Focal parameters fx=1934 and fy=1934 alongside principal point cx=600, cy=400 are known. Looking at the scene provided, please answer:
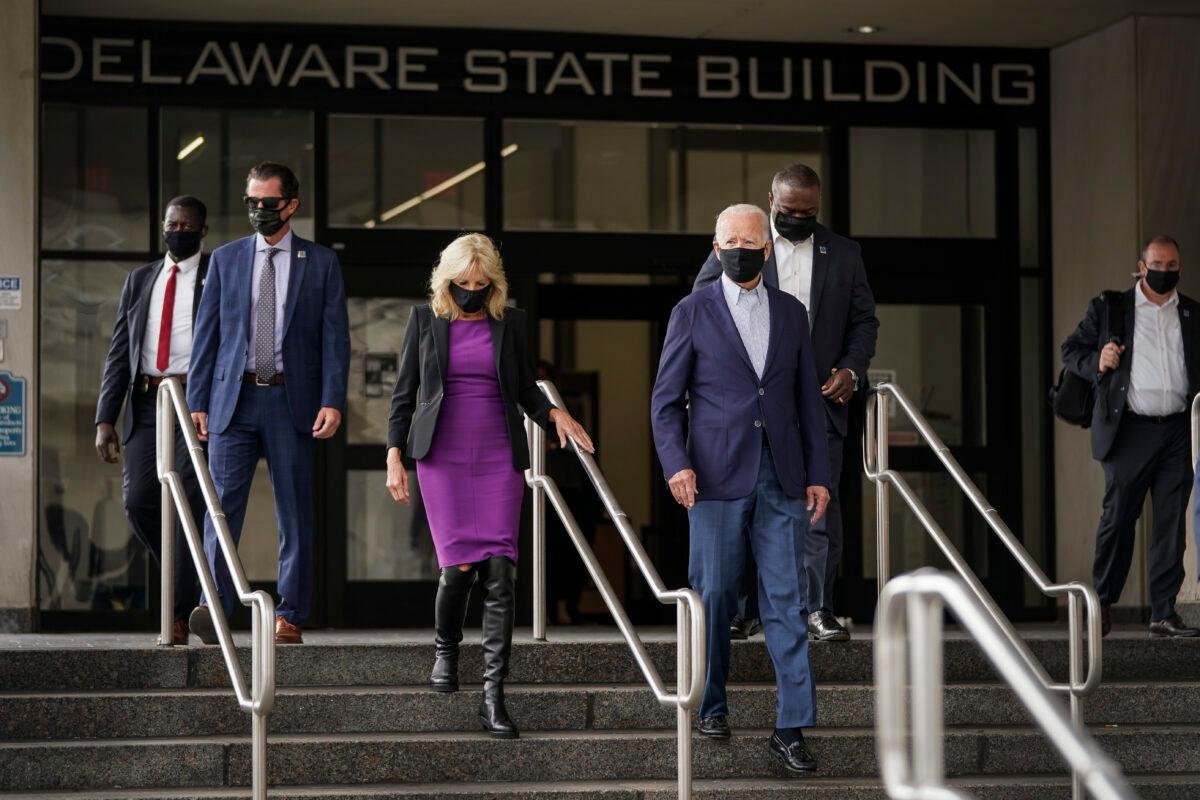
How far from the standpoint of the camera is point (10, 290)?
9.70 meters

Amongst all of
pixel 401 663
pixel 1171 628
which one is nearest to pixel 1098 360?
pixel 1171 628

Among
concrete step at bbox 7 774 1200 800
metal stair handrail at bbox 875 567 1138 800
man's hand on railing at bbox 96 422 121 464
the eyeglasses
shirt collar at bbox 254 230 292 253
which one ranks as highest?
the eyeglasses

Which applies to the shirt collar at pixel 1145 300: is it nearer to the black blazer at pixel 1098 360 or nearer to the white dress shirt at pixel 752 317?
the black blazer at pixel 1098 360

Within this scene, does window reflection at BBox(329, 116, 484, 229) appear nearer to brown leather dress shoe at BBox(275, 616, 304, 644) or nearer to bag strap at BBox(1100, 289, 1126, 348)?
bag strap at BBox(1100, 289, 1126, 348)

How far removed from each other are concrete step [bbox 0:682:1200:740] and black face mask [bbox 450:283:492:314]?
4.63 ft

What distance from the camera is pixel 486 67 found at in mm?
11070

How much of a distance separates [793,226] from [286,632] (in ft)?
8.23

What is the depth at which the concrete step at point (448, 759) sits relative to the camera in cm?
664

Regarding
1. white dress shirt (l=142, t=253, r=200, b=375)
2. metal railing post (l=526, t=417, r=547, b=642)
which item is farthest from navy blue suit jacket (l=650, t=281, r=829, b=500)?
white dress shirt (l=142, t=253, r=200, b=375)

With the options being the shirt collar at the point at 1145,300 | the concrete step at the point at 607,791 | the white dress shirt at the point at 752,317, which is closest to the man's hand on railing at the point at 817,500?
the white dress shirt at the point at 752,317

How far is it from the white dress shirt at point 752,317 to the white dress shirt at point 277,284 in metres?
1.79

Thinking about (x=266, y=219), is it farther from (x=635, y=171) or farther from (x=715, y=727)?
(x=635, y=171)

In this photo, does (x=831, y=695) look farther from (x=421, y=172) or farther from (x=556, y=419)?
(x=421, y=172)

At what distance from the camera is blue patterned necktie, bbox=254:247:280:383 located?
7406mm
